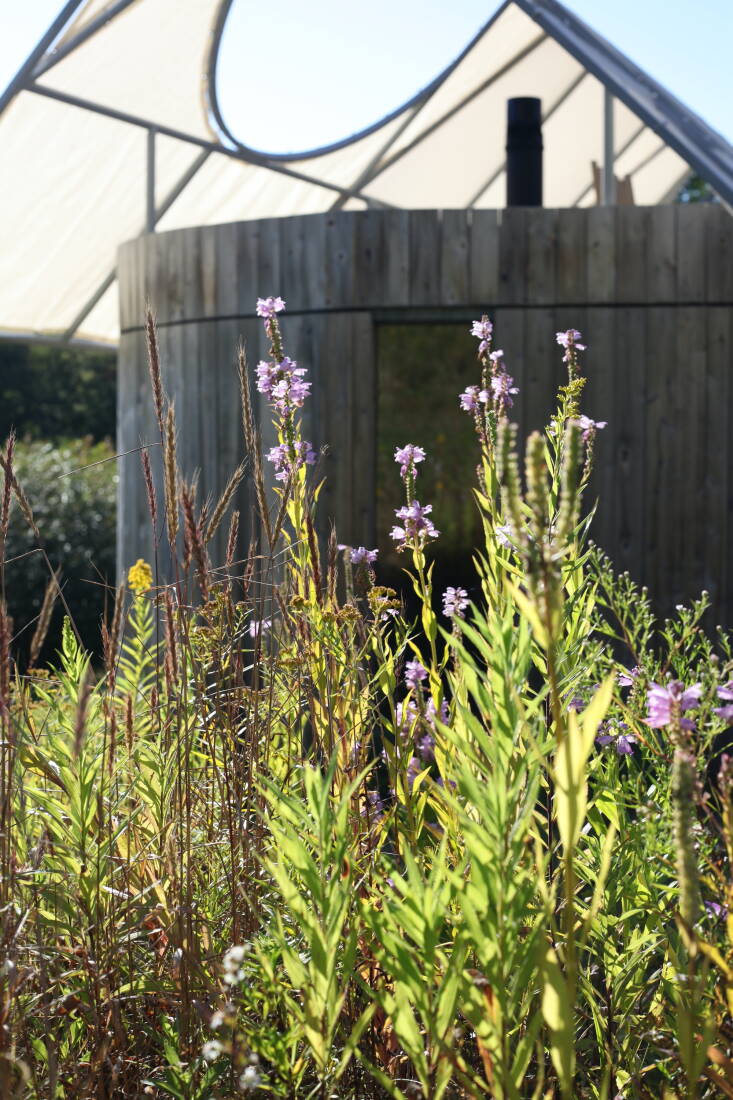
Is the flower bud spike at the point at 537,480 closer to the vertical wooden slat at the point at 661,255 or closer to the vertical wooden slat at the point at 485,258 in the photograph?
the vertical wooden slat at the point at 485,258

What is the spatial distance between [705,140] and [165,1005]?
4.64m

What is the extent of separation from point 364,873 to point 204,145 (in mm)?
6156

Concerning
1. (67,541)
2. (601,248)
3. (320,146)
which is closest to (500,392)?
(601,248)

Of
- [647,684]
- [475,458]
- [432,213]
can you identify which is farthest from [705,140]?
[647,684]

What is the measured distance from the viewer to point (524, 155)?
6.78m

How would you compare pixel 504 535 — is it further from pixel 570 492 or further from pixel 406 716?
pixel 570 492

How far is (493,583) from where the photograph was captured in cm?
171

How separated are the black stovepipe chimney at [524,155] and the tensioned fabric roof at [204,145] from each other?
0.54 metres

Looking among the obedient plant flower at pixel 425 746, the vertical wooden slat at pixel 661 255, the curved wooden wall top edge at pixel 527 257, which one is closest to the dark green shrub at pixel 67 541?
the curved wooden wall top edge at pixel 527 257

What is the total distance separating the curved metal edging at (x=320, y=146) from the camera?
6262 mm

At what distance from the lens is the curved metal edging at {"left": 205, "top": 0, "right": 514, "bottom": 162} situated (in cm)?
626

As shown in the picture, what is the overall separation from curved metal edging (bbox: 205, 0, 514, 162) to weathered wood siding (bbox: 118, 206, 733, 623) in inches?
67.2

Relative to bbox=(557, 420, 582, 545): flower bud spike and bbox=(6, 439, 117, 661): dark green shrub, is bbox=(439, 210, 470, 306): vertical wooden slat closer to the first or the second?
bbox=(557, 420, 582, 545): flower bud spike

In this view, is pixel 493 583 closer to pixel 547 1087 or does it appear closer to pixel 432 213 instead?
pixel 547 1087
